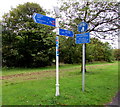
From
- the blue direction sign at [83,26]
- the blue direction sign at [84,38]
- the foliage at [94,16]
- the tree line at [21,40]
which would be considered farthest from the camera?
the tree line at [21,40]

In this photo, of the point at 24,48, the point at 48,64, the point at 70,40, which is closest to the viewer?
the point at 70,40

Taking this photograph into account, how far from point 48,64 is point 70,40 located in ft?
38.4

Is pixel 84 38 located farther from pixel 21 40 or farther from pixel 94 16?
pixel 21 40

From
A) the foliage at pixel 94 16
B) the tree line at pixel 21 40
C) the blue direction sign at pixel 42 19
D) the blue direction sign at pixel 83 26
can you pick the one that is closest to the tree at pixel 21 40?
the tree line at pixel 21 40

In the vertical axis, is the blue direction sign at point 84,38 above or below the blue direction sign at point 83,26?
below

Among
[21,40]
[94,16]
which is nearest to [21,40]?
[21,40]

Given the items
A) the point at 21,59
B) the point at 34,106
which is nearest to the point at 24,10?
the point at 21,59

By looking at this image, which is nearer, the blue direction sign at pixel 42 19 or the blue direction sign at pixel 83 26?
the blue direction sign at pixel 42 19

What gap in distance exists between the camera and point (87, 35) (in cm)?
500

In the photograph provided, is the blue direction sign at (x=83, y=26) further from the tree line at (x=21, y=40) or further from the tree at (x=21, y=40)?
the tree at (x=21, y=40)

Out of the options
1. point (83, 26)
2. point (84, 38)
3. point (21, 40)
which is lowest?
point (84, 38)

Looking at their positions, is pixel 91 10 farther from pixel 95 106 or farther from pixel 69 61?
pixel 69 61

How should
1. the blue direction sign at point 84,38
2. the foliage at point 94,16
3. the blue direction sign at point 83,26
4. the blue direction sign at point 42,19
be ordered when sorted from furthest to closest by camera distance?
the foliage at point 94,16
the blue direction sign at point 83,26
the blue direction sign at point 84,38
the blue direction sign at point 42,19

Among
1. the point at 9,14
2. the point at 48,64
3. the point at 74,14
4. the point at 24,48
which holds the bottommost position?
the point at 48,64
